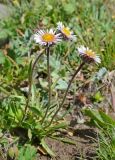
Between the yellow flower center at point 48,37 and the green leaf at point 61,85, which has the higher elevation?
the yellow flower center at point 48,37

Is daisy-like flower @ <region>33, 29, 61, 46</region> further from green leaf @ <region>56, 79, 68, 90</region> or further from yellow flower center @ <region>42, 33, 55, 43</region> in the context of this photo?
green leaf @ <region>56, 79, 68, 90</region>

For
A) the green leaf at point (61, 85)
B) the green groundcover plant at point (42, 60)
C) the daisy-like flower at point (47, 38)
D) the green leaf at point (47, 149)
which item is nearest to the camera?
the daisy-like flower at point (47, 38)

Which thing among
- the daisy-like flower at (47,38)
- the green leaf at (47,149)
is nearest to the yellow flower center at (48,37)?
the daisy-like flower at (47,38)

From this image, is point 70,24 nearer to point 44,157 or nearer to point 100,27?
point 100,27

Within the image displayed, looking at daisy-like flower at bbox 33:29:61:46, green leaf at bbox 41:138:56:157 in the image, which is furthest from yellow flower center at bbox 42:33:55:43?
green leaf at bbox 41:138:56:157

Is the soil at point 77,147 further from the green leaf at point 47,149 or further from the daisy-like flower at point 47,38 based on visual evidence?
the daisy-like flower at point 47,38

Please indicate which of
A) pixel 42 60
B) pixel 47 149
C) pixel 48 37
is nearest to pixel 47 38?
pixel 48 37

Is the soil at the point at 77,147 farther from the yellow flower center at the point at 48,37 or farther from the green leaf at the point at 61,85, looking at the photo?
the yellow flower center at the point at 48,37

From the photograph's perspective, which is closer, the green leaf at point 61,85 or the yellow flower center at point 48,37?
the yellow flower center at point 48,37

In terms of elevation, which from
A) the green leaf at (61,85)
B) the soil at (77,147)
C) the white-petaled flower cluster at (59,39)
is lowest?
the soil at (77,147)

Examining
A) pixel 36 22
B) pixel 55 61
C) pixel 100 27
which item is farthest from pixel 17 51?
pixel 100 27

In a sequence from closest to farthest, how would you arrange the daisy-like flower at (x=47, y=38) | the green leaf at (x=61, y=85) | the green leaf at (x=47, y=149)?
the daisy-like flower at (x=47, y=38), the green leaf at (x=47, y=149), the green leaf at (x=61, y=85)
